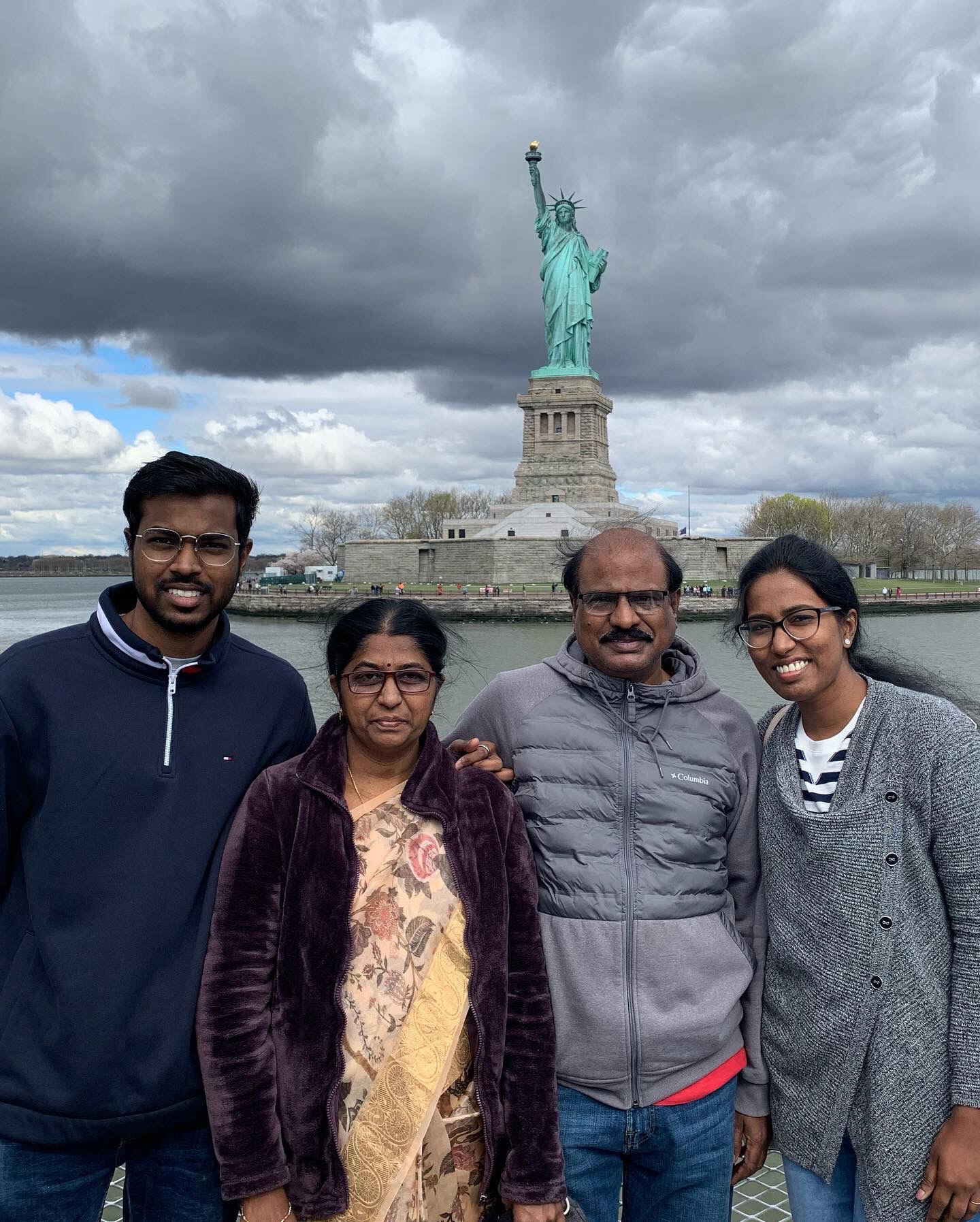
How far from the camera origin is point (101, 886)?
2094 mm

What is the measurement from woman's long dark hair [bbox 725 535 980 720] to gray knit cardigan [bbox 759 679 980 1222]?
0.78ft

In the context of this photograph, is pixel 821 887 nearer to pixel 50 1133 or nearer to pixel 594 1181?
pixel 594 1181

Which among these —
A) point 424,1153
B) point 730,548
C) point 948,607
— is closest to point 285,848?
point 424,1153

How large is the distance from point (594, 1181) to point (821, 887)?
0.88 m

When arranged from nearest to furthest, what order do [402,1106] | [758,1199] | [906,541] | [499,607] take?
1. [402,1106]
2. [758,1199]
3. [499,607]
4. [906,541]

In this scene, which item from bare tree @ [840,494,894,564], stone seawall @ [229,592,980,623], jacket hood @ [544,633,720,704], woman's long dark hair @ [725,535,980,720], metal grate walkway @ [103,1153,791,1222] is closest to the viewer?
woman's long dark hair @ [725,535,980,720]

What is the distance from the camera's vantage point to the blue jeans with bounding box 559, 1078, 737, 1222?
7.54ft

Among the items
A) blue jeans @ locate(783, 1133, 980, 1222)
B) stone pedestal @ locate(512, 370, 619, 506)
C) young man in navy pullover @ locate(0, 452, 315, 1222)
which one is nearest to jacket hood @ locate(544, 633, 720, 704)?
young man in navy pullover @ locate(0, 452, 315, 1222)

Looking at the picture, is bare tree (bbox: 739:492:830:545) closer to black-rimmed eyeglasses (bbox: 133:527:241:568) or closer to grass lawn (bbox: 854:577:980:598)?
grass lawn (bbox: 854:577:980:598)

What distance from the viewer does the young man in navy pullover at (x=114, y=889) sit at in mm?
2053

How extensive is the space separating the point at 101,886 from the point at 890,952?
171 cm

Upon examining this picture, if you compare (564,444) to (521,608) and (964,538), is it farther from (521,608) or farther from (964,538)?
(964,538)

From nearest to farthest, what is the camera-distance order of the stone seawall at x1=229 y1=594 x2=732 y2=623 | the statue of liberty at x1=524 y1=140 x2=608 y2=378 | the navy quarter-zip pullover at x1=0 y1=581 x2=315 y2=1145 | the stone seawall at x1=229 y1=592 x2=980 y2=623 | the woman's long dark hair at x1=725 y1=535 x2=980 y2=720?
1. the navy quarter-zip pullover at x1=0 y1=581 x2=315 y2=1145
2. the woman's long dark hair at x1=725 y1=535 x2=980 y2=720
3. the stone seawall at x1=229 y1=594 x2=732 y2=623
4. the stone seawall at x1=229 y1=592 x2=980 y2=623
5. the statue of liberty at x1=524 y1=140 x2=608 y2=378

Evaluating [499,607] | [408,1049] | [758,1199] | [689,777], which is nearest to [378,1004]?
[408,1049]
